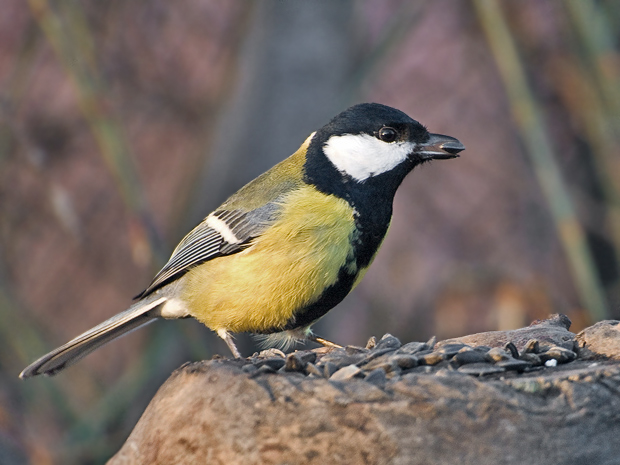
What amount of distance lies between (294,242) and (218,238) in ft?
1.34

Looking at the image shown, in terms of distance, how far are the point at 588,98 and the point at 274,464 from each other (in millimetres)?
3450

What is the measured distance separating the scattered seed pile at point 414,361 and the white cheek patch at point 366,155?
0.96 metres

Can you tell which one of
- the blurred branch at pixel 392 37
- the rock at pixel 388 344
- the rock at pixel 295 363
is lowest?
the rock at pixel 388 344

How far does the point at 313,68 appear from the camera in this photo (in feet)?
15.7

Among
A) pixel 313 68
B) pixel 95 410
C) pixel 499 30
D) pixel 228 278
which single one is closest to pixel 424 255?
pixel 313 68

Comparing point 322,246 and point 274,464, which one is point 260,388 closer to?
point 274,464

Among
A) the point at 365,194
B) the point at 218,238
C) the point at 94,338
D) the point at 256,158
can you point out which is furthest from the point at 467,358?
the point at 256,158

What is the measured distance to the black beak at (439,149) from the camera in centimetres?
288

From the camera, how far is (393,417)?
1.61 meters

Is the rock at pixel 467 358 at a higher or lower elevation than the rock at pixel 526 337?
higher

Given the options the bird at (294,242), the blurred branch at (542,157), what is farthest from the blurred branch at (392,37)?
the bird at (294,242)

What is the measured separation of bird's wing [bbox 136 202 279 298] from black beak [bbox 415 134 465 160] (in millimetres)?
591

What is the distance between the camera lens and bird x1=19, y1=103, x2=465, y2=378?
2707 millimetres

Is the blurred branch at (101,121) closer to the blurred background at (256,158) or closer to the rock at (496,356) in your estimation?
the blurred background at (256,158)
